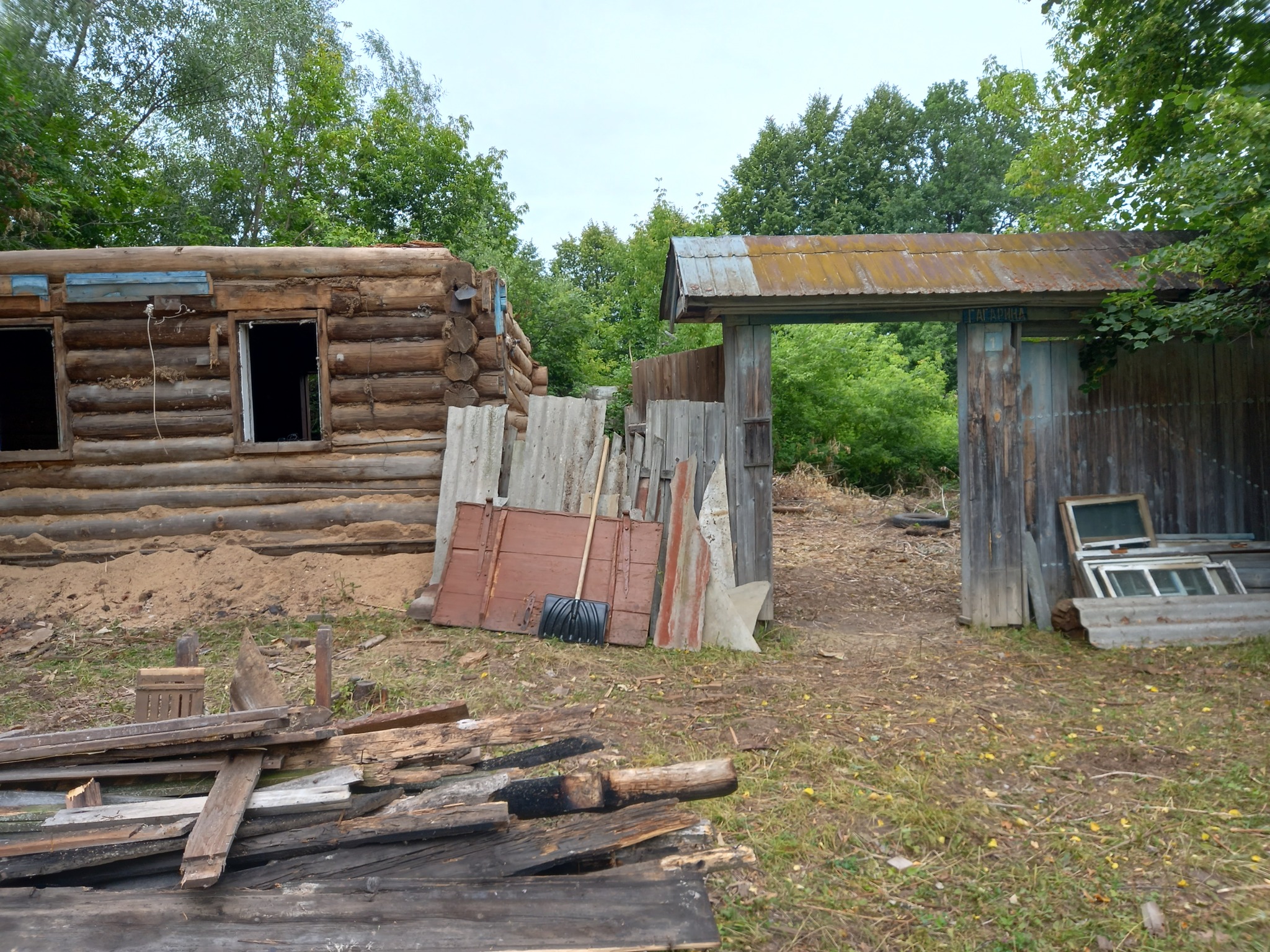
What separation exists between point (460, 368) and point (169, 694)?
535 centimetres

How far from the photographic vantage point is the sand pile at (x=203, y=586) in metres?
7.82

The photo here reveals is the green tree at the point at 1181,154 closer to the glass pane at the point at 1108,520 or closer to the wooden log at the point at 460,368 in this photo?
the glass pane at the point at 1108,520

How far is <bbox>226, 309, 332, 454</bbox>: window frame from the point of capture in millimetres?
8438

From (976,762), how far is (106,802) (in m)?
4.25

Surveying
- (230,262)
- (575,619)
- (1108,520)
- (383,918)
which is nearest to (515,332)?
(230,262)

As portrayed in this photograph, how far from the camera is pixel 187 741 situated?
289cm

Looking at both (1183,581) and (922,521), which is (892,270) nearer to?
(1183,581)

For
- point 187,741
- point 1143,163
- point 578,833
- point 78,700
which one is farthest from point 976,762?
point 1143,163

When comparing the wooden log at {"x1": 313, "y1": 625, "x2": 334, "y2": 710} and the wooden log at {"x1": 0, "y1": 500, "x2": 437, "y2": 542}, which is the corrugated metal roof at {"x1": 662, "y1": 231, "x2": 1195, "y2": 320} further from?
the wooden log at {"x1": 313, "y1": 625, "x2": 334, "y2": 710}

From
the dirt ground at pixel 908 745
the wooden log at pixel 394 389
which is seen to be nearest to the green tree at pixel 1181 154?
the dirt ground at pixel 908 745

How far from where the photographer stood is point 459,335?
8.47 metres

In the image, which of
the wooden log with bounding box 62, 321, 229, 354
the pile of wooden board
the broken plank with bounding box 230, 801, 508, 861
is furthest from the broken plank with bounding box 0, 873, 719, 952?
the wooden log with bounding box 62, 321, 229, 354

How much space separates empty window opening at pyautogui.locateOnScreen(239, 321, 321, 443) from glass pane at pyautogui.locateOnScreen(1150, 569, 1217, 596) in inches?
420

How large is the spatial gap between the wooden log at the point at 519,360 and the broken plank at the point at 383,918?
7.27 metres
